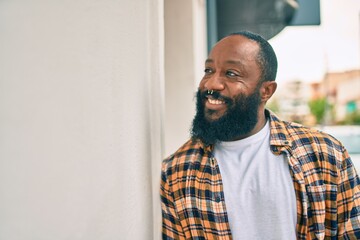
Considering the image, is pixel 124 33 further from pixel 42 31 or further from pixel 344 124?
pixel 344 124

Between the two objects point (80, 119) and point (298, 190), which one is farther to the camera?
point (298, 190)

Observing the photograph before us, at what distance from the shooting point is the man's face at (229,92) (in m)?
1.67

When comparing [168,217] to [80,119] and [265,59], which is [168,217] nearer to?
[80,119]

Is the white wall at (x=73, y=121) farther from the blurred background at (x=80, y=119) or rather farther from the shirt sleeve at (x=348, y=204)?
the shirt sleeve at (x=348, y=204)

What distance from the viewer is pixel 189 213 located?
5.45 feet

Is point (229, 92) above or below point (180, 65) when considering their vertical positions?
below

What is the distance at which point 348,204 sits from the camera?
155 cm

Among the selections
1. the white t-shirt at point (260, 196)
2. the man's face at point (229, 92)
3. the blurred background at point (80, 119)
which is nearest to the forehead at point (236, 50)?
the man's face at point (229, 92)

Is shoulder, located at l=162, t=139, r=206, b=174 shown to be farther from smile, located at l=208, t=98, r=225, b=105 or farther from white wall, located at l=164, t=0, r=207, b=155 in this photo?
white wall, located at l=164, t=0, r=207, b=155

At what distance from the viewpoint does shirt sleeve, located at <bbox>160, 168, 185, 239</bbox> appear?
171 cm

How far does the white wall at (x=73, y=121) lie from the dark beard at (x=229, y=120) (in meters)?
0.28

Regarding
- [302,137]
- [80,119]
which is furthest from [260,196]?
[80,119]

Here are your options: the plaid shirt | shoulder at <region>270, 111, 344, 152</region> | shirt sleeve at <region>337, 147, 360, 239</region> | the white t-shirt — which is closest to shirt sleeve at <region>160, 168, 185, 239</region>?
the plaid shirt

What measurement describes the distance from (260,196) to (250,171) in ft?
0.42
